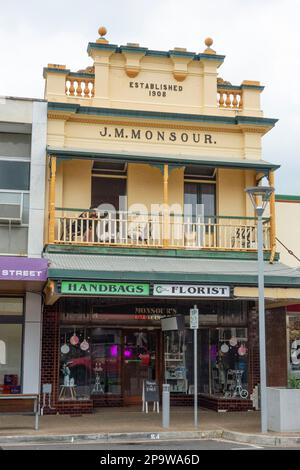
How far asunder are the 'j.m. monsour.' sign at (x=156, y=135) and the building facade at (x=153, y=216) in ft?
0.09

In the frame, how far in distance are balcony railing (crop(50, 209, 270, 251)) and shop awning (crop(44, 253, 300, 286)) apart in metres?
0.56

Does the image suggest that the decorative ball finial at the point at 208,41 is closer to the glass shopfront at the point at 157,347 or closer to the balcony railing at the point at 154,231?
the balcony railing at the point at 154,231

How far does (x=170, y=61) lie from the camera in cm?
2122

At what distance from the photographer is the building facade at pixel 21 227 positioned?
18.9 m

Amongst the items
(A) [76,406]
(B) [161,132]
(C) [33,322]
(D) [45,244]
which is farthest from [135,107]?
(A) [76,406]

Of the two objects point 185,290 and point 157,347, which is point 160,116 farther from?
point 157,347

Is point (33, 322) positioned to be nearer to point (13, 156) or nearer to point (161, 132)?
point (13, 156)

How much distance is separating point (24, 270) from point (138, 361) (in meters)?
5.32

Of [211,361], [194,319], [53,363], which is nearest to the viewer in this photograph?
[194,319]

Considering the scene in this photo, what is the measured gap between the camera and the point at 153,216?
20031mm

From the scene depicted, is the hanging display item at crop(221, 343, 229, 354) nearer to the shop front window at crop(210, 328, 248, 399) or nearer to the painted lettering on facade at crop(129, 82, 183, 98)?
the shop front window at crop(210, 328, 248, 399)

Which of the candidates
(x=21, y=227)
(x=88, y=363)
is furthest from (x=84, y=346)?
(x=21, y=227)

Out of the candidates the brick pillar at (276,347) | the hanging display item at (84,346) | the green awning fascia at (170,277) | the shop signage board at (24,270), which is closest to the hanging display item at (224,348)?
the brick pillar at (276,347)

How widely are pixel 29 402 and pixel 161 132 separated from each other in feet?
27.0
